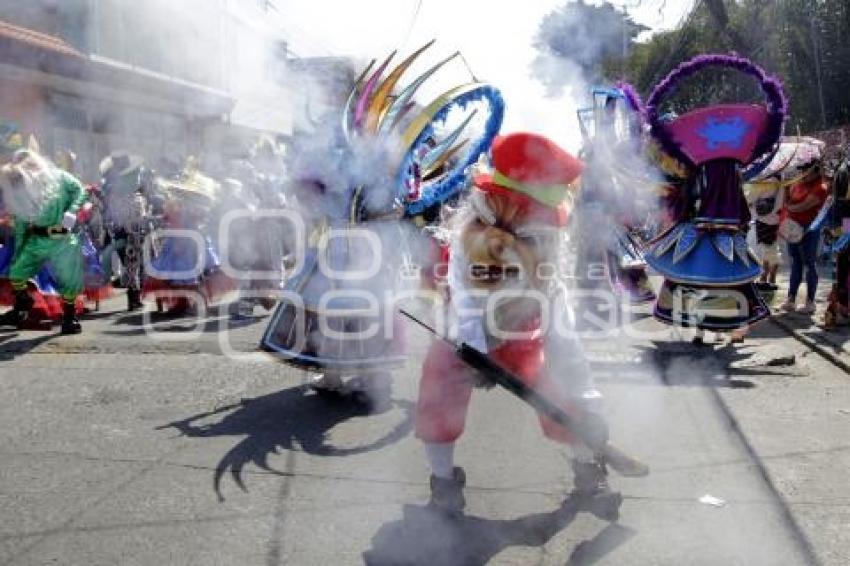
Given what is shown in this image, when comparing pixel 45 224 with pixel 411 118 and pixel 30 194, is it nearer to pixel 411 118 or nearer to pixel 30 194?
pixel 30 194

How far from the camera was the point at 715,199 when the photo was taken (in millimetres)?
6395

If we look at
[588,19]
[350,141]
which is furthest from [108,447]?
[588,19]

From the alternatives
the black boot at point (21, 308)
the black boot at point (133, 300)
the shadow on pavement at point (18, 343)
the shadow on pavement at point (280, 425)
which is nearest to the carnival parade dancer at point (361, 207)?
the shadow on pavement at point (280, 425)

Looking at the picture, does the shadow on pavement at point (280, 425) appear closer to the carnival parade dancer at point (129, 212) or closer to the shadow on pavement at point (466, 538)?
the shadow on pavement at point (466, 538)

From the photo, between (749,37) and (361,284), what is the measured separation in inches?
833

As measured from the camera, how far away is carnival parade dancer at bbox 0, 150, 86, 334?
6.88 metres

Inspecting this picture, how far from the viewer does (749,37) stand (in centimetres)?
2269

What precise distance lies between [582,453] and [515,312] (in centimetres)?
69

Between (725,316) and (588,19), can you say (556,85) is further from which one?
(725,316)

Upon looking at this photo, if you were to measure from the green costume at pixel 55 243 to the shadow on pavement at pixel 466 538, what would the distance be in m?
4.89

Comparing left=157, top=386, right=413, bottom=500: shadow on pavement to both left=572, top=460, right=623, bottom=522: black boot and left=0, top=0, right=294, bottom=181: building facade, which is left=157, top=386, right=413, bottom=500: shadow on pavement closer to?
left=572, top=460, right=623, bottom=522: black boot

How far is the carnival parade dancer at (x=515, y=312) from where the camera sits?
3.42 meters

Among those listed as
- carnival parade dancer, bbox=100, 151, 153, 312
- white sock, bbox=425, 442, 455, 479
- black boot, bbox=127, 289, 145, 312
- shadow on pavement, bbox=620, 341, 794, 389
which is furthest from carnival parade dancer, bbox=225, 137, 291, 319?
white sock, bbox=425, 442, 455, 479

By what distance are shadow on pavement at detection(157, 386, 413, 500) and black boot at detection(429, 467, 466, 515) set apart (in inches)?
32.1
